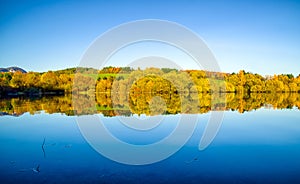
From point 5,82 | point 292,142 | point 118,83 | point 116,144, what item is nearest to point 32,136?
point 116,144

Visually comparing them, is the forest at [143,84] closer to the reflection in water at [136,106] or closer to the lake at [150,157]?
the reflection in water at [136,106]

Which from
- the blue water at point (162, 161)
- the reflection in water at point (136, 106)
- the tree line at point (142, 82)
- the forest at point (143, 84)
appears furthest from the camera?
the tree line at point (142, 82)

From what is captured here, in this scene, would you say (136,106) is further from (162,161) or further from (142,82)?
(142,82)

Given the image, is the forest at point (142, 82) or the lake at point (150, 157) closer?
the lake at point (150, 157)

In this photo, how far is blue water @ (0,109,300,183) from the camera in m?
6.94

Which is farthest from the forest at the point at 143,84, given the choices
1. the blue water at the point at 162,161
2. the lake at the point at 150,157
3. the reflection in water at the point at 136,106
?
the blue water at the point at 162,161

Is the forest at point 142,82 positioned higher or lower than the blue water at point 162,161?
higher

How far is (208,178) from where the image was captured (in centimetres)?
689

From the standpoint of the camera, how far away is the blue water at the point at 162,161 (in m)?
6.94

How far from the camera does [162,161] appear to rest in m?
8.59

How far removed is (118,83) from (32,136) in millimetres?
46438

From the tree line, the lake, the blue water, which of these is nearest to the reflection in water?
the lake

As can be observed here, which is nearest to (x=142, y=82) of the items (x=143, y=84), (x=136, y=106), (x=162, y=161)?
(x=143, y=84)

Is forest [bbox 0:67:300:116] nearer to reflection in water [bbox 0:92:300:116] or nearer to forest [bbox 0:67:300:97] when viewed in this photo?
forest [bbox 0:67:300:97]
